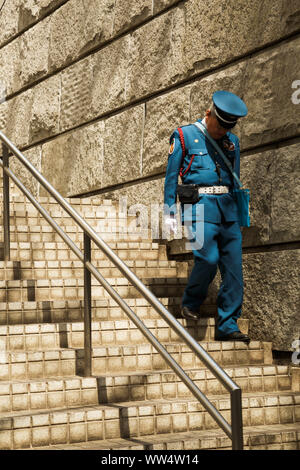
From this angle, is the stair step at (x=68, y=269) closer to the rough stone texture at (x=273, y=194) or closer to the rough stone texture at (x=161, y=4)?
the rough stone texture at (x=273, y=194)

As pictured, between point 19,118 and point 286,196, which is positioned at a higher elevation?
point 19,118

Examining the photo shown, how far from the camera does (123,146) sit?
24.0 ft

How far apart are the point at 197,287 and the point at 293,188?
2.99ft

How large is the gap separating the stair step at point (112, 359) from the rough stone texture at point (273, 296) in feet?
0.67

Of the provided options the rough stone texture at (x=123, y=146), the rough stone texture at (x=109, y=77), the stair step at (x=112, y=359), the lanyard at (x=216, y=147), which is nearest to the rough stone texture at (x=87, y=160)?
the rough stone texture at (x=123, y=146)

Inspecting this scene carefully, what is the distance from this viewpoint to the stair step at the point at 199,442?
355 centimetres

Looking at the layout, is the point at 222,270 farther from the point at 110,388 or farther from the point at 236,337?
the point at 110,388

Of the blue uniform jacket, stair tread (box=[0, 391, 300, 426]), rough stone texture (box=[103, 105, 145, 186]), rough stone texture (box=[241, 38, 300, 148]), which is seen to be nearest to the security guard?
the blue uniform jacket

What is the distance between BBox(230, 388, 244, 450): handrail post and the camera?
2.86 m

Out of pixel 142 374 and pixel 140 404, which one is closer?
pixel 140 404

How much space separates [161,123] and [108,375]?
307cm

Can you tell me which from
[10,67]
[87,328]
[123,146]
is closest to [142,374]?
[87,328]

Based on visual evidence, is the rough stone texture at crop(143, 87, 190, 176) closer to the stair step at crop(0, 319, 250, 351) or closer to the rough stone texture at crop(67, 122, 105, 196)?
the rough stone texture at crop(67, 122, 105, 196)
